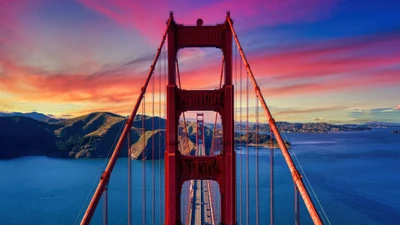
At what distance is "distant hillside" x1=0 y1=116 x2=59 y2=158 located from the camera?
9569cm

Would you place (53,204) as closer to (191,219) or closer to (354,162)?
(191,219)

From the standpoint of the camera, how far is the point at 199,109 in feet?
30.5

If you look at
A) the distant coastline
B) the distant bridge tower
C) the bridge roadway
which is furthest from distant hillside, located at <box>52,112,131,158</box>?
the distant bridge tower

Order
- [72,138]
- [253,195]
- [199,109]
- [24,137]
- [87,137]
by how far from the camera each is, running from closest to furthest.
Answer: [199,109], [253,195], [87,137], [24,137], [72,138]

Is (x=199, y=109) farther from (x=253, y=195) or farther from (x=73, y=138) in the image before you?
(x=73, y=138)

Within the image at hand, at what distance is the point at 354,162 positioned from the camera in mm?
61281

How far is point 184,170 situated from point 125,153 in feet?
249

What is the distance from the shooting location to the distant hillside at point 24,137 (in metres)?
95.7

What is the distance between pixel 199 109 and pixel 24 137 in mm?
110382

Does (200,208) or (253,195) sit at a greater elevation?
(200,208)

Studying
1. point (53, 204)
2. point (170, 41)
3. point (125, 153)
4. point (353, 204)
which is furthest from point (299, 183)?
point (125, 153)

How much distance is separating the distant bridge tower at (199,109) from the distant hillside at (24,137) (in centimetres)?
9852

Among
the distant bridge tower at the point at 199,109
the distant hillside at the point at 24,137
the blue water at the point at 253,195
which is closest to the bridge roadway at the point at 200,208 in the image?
the blue water at the point at 253,195

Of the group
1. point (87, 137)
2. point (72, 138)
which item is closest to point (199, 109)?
point (87, 137)
